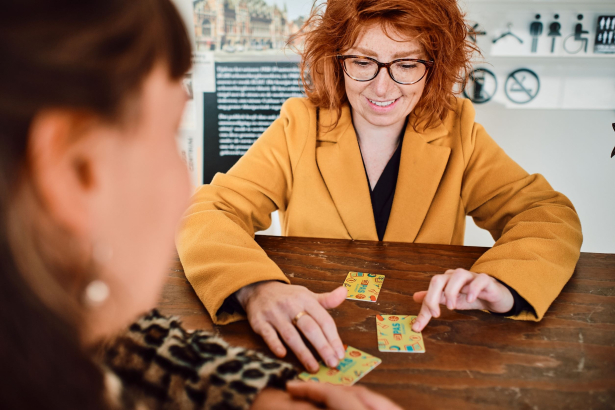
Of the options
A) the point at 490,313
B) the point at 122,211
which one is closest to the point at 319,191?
the point at 490,313

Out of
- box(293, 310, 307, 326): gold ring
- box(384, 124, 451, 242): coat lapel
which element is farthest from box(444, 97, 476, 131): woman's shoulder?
box(293, 310, 307, 326): gold ring

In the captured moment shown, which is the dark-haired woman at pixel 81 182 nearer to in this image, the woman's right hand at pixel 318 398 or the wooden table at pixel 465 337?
the woman's right hand at pixel 318 398

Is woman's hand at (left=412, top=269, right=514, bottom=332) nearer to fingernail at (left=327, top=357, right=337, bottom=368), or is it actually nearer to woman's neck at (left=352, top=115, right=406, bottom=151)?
fingernail at (left=327, top=357, right=337, bottom=368)

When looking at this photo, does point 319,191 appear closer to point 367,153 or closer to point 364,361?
point 367,153

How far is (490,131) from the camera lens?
3.43 meters

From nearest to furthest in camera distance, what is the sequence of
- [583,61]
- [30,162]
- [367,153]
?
[30,162] → [367,153] → [583,61]

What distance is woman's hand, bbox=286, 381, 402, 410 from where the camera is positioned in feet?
2.23

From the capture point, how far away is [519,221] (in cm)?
140

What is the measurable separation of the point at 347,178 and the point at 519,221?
0.66 metres

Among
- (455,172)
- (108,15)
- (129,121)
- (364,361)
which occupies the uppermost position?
(108,15)

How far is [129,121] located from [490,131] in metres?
3.44

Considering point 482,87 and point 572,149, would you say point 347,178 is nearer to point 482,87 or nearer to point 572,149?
point 482,87

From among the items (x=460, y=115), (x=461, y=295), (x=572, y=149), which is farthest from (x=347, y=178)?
(x=572, y=149)

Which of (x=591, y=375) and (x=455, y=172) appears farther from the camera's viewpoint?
(x=455, y=172)
